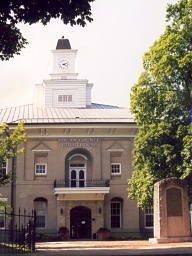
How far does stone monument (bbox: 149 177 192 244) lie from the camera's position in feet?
86.2

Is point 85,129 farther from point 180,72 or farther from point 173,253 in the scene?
point 173,253

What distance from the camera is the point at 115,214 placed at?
141 ft

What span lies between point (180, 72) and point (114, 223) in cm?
1640

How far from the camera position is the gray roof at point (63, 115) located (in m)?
43.9

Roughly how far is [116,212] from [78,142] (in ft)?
21.4

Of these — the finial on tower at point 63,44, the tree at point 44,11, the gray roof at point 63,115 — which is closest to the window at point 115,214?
the gray roof at point 63,115

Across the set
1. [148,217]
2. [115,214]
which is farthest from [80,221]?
[148,217]

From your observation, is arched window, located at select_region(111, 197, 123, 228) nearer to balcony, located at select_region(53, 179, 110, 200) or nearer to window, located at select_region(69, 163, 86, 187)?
balcony, located at select_region(53, 179, 110, 200)

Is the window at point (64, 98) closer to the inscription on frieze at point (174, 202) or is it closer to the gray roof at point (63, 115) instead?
the gray roof at point (63, 115)

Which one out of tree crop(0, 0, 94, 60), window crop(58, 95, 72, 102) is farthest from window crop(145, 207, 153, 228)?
tree crop(0, 0, 94, 60)

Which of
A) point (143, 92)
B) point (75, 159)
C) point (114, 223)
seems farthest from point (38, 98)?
point (143, 92)

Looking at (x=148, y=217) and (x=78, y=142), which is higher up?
(x=78, y=142)

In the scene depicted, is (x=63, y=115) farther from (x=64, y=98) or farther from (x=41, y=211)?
(x=41, y=211)

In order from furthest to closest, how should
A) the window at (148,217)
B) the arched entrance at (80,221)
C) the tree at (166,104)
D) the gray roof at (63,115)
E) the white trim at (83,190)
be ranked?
the gray roof at (63,115) → the window at (148,217) → the arched entrance at (80,221) → the white trim at (83,190) → the tree at (166,104)
